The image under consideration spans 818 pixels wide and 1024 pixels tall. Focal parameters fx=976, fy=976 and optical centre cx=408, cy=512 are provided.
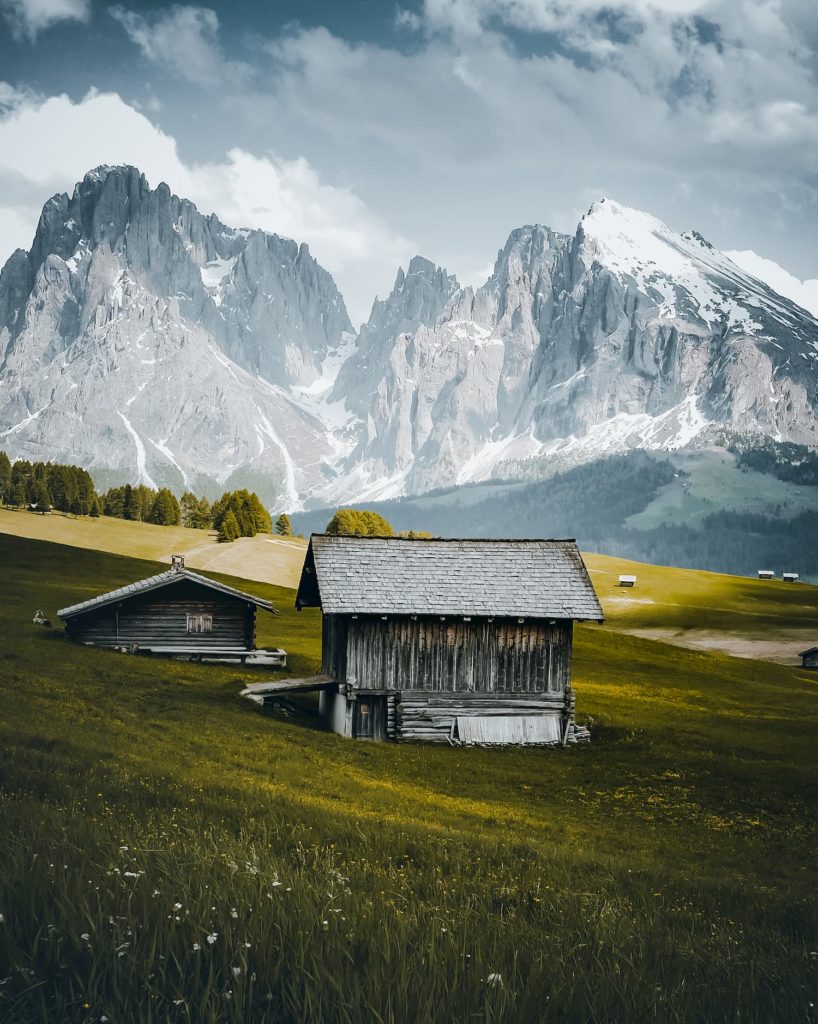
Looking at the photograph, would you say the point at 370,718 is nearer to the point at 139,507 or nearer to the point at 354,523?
the point at 354,523

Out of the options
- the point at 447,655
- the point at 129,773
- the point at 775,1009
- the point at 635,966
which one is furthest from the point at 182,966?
the point at 447,655

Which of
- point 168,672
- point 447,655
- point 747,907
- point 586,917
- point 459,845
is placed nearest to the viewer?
point 586,917

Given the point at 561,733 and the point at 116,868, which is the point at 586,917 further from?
the point at 561,733

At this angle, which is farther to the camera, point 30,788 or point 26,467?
point 26,467

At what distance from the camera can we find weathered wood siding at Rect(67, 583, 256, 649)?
182ft

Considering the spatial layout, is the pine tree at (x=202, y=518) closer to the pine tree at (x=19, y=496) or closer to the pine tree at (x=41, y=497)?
the pine tree at (x=41, y=497)

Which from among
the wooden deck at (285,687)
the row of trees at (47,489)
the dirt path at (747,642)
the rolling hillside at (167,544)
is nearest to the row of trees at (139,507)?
the row of trees at (47,489)

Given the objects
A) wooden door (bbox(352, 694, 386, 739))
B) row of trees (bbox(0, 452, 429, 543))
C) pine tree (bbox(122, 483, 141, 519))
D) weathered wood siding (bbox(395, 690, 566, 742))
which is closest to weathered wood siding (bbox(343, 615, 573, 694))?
weathered wood siding (bbox(395, 690, 566, 742))

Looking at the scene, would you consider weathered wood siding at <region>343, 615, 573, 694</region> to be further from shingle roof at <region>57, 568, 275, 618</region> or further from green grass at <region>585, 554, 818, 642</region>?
green grass at <region>585, 554, 818, 642</region>

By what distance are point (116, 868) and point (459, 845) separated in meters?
8.82

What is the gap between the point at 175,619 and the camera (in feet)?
188

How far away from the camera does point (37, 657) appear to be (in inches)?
1812

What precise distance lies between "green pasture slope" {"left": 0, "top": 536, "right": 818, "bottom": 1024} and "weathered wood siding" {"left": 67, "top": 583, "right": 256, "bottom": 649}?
67.3 ft

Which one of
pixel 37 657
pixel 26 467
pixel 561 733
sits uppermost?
pixel 26 467
